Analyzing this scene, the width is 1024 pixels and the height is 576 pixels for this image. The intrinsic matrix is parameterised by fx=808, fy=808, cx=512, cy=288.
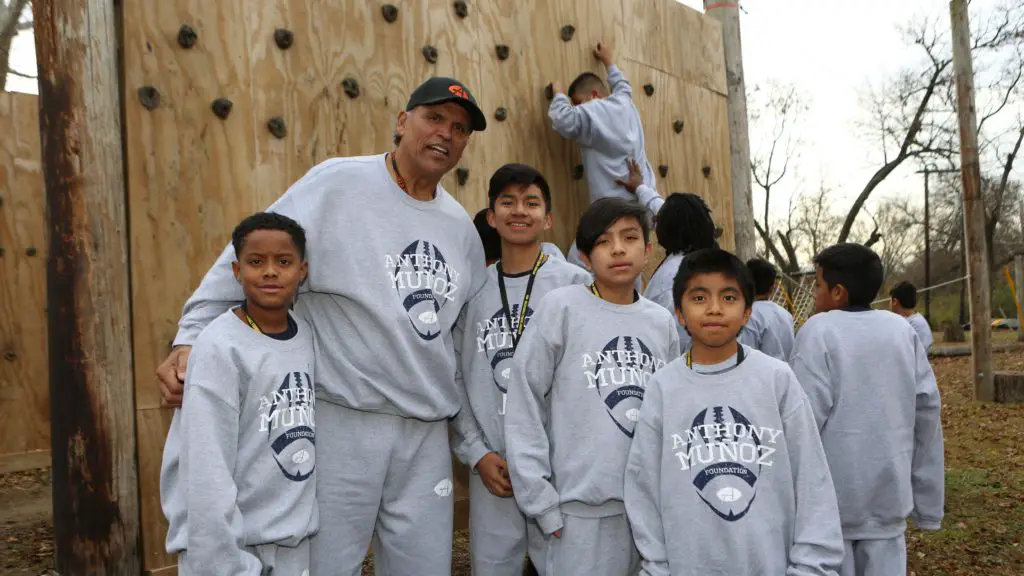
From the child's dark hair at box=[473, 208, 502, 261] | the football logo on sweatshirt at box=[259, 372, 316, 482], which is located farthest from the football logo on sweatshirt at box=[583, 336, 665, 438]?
the child's dark hair at box=[473, 208, 502, 261]

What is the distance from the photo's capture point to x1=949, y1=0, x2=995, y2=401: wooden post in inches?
427

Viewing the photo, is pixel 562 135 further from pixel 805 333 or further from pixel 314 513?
pixel 314 513

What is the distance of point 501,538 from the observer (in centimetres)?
288

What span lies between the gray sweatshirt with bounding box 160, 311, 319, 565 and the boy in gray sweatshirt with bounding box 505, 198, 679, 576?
0.66 metres

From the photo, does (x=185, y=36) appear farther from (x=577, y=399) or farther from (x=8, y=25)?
(x=8, y=25)

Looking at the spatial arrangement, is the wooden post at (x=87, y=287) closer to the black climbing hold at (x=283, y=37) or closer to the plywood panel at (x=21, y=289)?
the black climbing hold at (x=283, y=37)

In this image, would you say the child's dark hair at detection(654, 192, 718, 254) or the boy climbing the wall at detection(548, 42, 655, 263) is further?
the boy climbing the wall at detection(548, 42, 655, 263)


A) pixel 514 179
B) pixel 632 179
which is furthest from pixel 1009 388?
pixel 514 179

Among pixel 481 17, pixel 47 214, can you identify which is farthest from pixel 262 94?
pixel 481 17

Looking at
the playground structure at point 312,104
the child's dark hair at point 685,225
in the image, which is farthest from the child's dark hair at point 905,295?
the child's dark hair at point 685,225

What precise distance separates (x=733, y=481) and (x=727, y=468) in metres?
0.04

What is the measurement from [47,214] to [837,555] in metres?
3.08

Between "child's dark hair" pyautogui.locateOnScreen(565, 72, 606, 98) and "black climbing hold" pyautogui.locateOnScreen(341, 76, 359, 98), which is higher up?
"child's dark hair" pyautogui.locateOnScreen(565, 72, 606, 98)

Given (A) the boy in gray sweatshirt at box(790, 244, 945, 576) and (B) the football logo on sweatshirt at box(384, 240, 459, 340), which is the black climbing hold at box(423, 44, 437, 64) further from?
(A) the boy in gray sweatshirt at box(790, 244, 945, 576)
